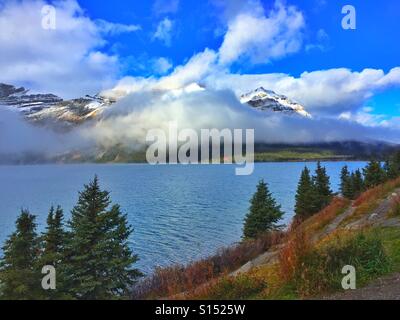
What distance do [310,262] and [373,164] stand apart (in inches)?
1822

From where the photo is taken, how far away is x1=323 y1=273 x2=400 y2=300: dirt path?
8.13 metres

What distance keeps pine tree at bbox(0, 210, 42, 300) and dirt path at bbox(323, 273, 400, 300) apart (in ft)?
52.6

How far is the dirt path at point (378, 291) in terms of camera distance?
813 cm

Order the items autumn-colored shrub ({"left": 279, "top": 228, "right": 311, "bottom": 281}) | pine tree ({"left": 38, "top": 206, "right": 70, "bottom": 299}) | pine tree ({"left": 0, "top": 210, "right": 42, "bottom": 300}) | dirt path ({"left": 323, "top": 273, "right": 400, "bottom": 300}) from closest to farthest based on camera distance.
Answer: dirt path ({"left": 323, "top": 273, "right": 400, "bottom": 300}) < autumn-colored shrub ({"left": 279, "top": 228, "right": 311, "bottom": 281}) < pine tree ({"left": 0, "top": 210, "right": 42, "bottom": 300}) < pine tree ({"left": 38, "top": 206, "right": 70, "bottom": 299})

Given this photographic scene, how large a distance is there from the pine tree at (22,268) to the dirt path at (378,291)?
16023 millimetres

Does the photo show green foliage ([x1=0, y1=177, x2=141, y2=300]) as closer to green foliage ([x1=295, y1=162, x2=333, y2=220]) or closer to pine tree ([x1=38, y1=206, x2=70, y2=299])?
pine tree ([x1=38, y1=206, x2=70, y2=299])

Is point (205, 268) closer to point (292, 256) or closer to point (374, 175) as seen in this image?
point (292, 256)

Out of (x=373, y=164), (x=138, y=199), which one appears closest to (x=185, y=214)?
(x=138, y=199)

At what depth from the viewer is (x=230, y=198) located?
80750 mm

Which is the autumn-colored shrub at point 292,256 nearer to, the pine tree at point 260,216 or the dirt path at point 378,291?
the dirt path at point 378,291

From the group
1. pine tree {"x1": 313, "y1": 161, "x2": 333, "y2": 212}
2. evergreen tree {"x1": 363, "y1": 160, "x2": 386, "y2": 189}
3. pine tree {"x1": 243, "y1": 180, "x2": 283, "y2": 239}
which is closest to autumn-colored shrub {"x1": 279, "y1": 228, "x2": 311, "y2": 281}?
pine tree {"x1": 243, "y1": 180, "x2": 283, "y2": 239}
